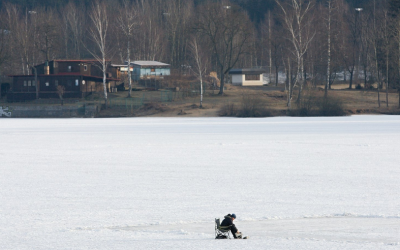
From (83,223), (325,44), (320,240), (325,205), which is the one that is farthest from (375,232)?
(325,44)

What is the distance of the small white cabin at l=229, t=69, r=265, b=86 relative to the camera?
80.4 m

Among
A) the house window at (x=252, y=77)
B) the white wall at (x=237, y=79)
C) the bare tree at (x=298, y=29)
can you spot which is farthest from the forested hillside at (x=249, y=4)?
the bare tree at (x=298, y=29)

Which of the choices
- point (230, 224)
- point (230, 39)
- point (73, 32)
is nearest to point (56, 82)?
point (230, 39)

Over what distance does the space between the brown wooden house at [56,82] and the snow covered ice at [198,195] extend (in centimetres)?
4378

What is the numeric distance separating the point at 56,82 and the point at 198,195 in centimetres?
5938

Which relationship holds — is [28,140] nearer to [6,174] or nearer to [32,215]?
[6,174]

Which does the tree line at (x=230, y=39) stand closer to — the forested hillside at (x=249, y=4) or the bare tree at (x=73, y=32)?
the bare tree at (x=73, y=32)

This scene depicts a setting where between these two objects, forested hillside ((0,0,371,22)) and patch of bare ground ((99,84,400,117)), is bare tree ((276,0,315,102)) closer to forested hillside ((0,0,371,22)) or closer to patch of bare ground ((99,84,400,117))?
patch of bare ground ((99,84,400,117))

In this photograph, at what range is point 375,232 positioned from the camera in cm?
995

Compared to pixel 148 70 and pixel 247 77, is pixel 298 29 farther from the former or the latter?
pixel 148 70

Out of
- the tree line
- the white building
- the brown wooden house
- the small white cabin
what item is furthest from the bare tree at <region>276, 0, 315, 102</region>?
the brown wooden house

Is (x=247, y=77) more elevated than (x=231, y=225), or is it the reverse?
(x=247, y=77)

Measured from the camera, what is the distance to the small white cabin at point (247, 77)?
80.4 m

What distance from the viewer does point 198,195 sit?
44.3 ft
